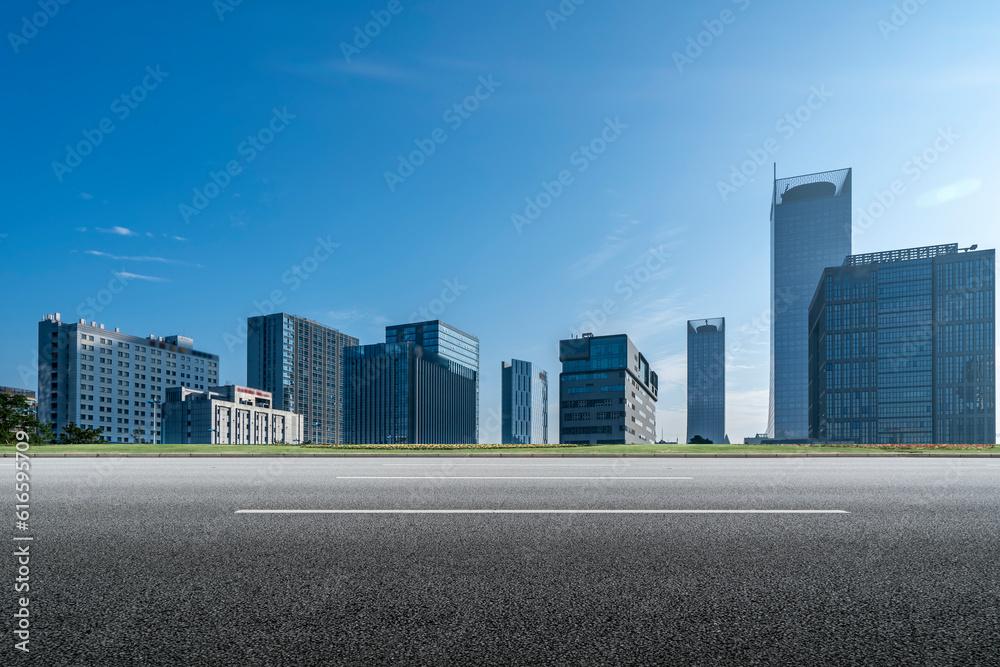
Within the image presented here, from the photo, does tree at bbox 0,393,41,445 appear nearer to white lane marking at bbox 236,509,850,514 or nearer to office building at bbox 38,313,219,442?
white lane marking at bbox 236,509,850,514

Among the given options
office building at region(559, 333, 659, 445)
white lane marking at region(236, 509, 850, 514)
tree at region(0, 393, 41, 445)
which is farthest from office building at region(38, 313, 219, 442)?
white lane marking at region(236, 509, 850, 514)

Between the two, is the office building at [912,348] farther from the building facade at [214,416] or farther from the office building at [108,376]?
the office building at [108,376]

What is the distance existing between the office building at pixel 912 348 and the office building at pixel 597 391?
56055 mm

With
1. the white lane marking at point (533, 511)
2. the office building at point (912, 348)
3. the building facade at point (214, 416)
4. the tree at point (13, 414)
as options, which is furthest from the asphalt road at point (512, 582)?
the office building at point (912, 348)

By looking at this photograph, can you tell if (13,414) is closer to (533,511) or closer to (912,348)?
(533,511)

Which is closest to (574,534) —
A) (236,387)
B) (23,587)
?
(23,587)

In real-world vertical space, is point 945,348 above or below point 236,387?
above

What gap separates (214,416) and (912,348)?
190 meters

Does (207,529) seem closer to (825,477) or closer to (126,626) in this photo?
(126,626)

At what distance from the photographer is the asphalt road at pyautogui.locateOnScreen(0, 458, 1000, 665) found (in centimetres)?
315

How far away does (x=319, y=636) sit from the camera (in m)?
3.28

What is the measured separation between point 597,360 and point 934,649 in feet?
541

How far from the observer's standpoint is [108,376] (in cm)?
16488

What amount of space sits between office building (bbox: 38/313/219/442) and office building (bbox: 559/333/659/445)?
122 m
